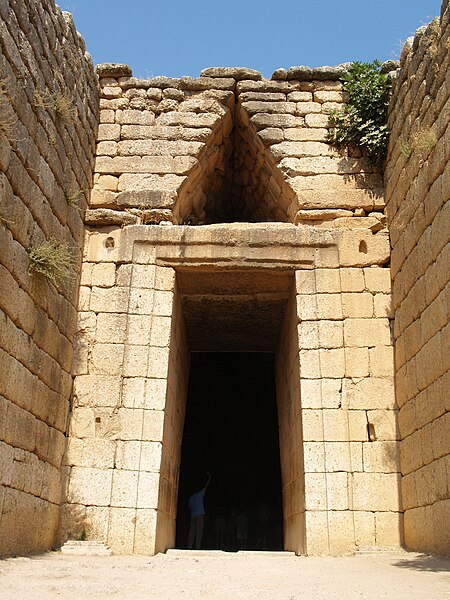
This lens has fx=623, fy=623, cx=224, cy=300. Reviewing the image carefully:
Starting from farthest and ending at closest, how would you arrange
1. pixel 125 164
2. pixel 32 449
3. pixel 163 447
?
pixel 125 164 → pixel 163 447 → pixel 32 449

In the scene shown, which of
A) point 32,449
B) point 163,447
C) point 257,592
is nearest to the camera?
point 257,592

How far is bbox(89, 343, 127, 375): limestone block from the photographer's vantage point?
7.45 meters

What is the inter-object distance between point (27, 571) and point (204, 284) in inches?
181

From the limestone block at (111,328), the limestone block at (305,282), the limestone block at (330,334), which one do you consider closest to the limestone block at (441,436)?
the limestone block at (330,334)

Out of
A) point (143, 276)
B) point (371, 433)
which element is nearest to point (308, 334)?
point (371, 433)

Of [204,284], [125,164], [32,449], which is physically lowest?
[32,449]

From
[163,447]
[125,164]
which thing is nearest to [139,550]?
[163,447]

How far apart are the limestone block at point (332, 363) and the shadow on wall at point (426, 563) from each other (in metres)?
2.18

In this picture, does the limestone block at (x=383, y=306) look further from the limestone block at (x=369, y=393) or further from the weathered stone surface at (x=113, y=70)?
the weathered stone surface at (x=113, y=70)

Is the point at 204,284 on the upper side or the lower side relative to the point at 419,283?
upper

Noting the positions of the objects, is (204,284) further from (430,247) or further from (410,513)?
(410,513)

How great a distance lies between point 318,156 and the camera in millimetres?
8523

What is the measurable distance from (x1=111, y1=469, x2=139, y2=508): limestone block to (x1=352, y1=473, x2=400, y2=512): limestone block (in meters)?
2.44

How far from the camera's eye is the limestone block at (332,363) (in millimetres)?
→ 7414
